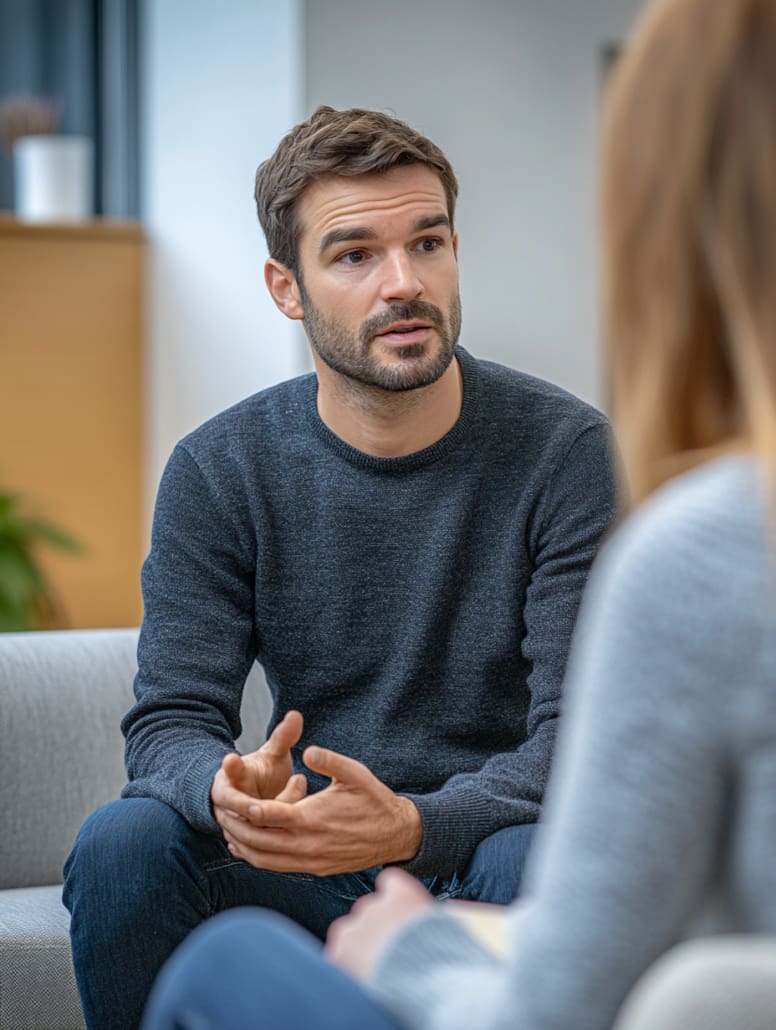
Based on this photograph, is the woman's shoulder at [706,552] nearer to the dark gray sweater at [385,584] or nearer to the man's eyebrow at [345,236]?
the dark gray sweater at [385,584]

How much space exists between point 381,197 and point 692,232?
1189 millimetres

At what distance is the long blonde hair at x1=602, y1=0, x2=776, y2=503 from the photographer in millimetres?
735

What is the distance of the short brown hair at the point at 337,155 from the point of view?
1899mm

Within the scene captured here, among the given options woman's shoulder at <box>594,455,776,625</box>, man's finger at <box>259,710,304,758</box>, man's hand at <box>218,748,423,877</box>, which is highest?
woman's shoulder at <box>594,455,776,625</box>

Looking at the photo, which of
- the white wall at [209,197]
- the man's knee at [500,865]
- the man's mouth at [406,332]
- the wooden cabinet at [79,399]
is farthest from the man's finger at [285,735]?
the wooden cabinet at [79,399]

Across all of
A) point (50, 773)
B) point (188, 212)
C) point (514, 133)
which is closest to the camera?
point (50, 773)

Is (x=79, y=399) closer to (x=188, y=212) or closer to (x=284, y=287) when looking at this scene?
(x=188, y=212)

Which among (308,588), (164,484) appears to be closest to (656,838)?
(308,588)

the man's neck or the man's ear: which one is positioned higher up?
the man's ear

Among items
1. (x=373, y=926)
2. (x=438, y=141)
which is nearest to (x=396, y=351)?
(x=373, y=926)

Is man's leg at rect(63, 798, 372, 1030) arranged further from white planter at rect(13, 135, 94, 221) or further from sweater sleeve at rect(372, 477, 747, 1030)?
white planter at rect(13, 135, 94, 221)

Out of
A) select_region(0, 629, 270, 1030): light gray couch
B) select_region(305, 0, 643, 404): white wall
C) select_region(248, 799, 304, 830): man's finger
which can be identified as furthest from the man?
select_region(305, 0, 643, 404): white wall

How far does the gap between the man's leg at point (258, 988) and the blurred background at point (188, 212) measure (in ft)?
9.55

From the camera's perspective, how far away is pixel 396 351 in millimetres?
1869
